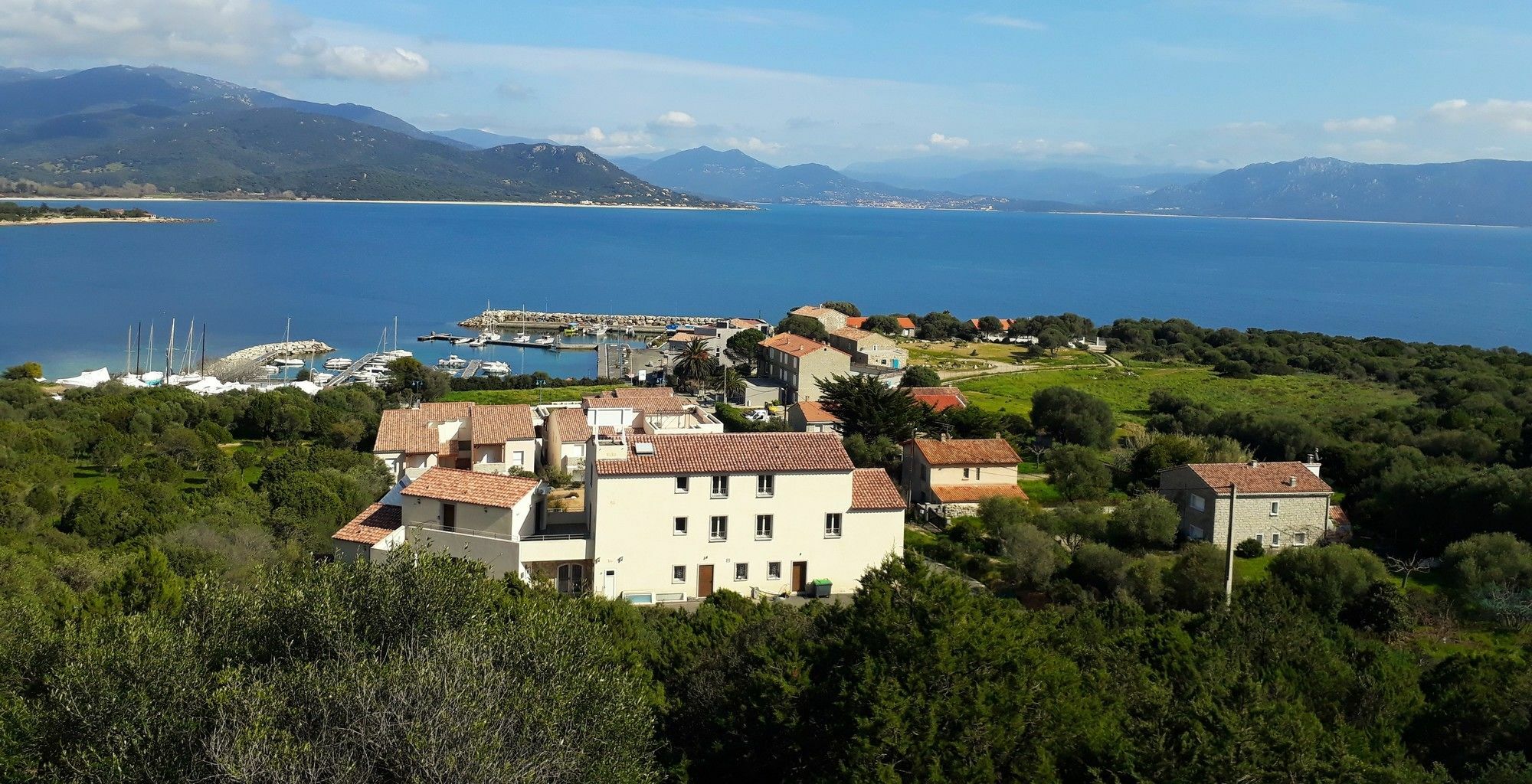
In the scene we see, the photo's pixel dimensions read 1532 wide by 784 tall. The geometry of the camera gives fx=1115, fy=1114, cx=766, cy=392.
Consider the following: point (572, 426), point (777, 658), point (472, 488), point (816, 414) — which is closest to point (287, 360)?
point (816, 414)

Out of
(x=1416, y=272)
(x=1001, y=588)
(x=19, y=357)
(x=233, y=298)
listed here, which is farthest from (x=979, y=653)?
(x=1416, y=272)

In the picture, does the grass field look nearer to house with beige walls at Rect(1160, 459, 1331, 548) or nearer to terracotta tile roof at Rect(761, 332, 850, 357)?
terracotta tile roof at Rect(761, 332, 850, 357)

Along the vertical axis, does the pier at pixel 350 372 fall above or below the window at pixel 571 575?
below

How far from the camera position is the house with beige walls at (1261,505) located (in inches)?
909

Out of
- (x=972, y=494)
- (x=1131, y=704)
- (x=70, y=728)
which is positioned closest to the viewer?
(x=70, y=728)

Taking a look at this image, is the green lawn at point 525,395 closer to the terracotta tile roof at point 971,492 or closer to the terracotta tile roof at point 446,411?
the terracotta tile roof at point 446,411

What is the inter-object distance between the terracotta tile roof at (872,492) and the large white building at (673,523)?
4cm

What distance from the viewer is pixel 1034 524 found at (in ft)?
74.8

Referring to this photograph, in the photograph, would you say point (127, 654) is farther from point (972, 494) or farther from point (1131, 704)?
point (972, 494)

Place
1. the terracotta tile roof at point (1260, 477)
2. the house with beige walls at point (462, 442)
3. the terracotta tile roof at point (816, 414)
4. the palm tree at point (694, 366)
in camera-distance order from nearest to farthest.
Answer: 1. the terracotta tile roof at point (1260, 477)
2. the house with beige walls at point (462, 442)
3. the terracotta tile roof at point (816, 414)
4. the palm tree at point (694, 366)

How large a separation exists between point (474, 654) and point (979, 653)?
4368mm

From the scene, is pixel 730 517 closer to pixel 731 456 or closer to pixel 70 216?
pixel 731 456

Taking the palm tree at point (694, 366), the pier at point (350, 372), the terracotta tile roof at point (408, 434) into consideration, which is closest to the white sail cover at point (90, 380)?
the pier at point (350, 372)

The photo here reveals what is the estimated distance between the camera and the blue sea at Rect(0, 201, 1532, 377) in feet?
253
